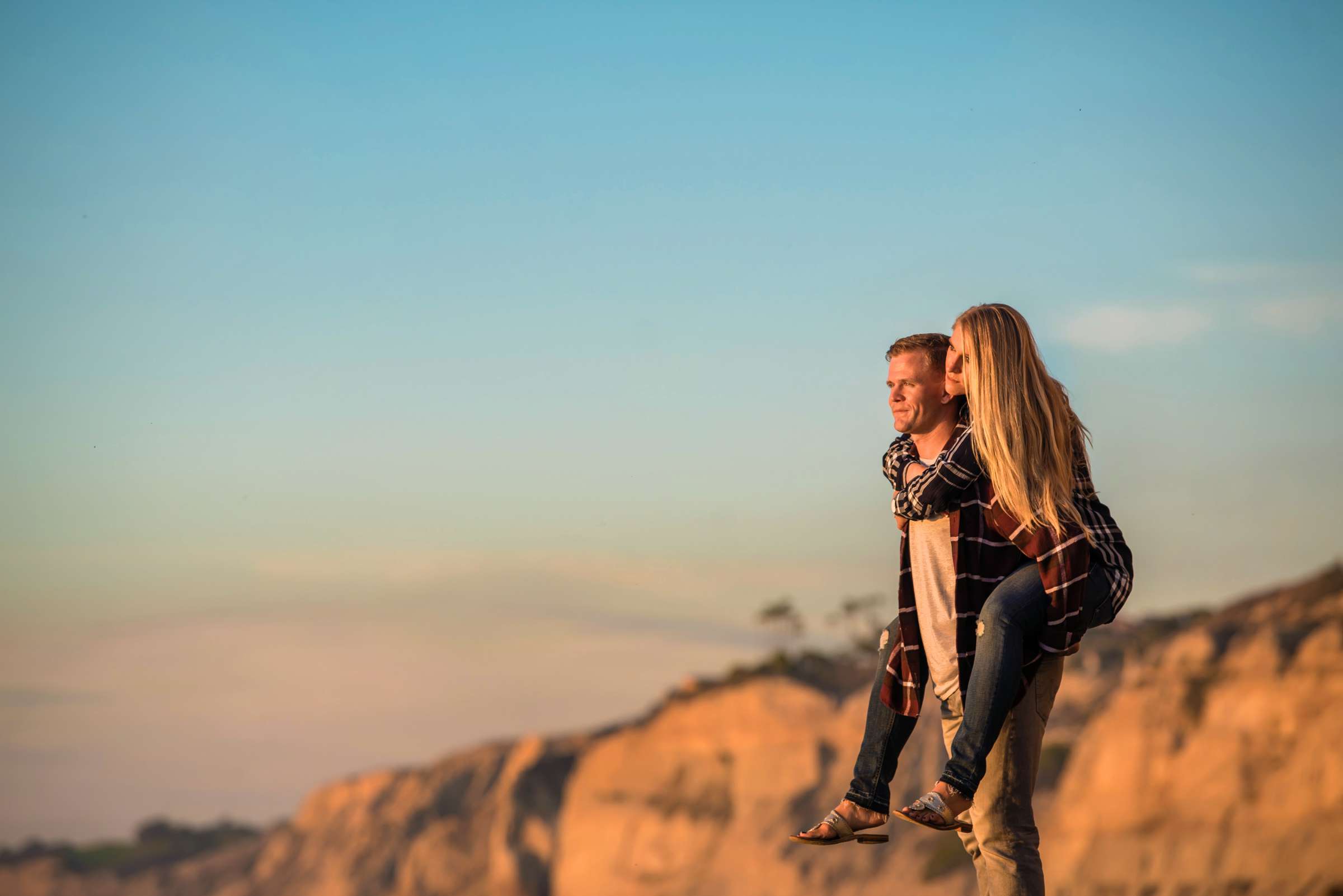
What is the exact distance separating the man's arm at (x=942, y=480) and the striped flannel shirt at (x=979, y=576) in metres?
0.01

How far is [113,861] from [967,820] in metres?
59.3

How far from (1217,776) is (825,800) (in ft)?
39.0

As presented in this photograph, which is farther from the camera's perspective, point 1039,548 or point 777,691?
point 777,691

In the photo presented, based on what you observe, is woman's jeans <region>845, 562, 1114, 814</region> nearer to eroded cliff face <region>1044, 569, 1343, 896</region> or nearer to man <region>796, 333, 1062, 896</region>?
man <region>796, 333, 1062, 896</region>

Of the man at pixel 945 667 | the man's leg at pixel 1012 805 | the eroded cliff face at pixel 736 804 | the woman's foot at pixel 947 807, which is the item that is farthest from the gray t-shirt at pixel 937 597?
the eroded cliff face at pixel 736 804

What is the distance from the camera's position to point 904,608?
5.28 meters

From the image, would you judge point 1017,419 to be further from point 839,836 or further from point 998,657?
point 839,836

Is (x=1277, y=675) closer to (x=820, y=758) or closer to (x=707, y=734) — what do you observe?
(x=820, y=758)

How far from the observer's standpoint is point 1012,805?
16.4 feet

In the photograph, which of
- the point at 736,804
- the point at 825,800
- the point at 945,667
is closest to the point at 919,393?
the point at 945,667

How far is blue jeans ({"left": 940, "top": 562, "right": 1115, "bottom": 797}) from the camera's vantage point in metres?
4.83

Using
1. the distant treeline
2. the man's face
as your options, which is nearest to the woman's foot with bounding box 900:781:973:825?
the man's face

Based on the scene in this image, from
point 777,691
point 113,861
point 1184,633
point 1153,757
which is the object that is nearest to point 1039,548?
point 1153,757

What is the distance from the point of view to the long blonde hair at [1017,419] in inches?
194
